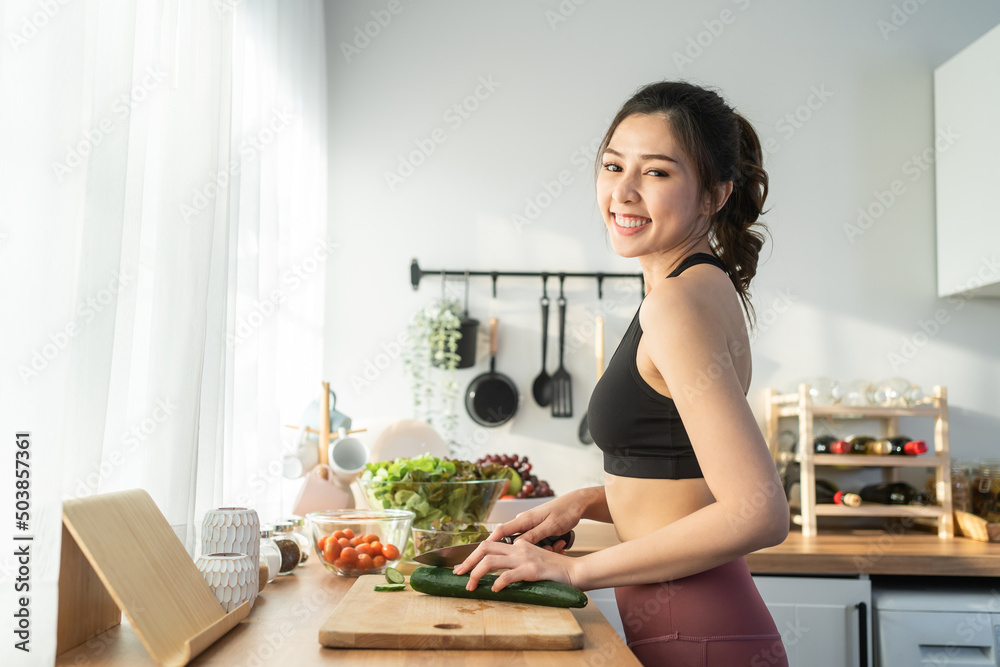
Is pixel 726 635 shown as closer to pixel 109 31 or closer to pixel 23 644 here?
pixel 23 644

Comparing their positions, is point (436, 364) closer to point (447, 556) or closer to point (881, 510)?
point (881, 510)

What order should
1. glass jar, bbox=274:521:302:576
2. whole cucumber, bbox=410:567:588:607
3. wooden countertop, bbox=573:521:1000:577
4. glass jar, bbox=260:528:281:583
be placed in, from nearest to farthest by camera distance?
whole cucumber, bbox=410:567:588:607 → glass jar, bbox=260:528:281:583 → glass jar, bbox=274:521:302:576 → wooden countertop, bbox=573:521:1000:577

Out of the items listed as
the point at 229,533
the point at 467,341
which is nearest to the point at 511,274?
the point at 467,341

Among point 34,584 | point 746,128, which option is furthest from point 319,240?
point 34,584

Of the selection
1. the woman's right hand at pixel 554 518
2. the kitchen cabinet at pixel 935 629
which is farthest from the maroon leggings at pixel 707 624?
the kitchen cabinet at pixel 935 629

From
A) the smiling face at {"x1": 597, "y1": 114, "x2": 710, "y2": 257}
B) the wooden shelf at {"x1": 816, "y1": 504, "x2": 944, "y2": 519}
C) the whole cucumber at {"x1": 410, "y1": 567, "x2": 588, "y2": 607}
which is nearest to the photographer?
the whole cucumber at {"x1": 410, "y1": 567, "x2": 588, "y2": 607}

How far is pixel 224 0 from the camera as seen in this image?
1.38 m

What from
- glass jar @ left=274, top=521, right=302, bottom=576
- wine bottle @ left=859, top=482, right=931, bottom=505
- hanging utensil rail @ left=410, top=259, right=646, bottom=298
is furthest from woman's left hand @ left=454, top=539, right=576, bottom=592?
wine bottle @ left=859, top=482, right=931, bottom=505

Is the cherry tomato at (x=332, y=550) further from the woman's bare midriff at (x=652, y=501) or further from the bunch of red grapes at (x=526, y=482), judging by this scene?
the bunch of red grapes at (x=526, y=482)

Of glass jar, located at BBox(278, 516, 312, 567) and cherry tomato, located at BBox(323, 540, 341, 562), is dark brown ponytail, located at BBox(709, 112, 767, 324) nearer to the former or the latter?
cherry tomato, located at BBox(323, 540, 341, 562)

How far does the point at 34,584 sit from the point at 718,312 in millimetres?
750

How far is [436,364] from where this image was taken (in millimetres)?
2545

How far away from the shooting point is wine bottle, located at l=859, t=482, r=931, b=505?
2.41 metres

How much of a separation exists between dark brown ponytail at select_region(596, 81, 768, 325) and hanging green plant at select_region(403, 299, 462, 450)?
1.43 meters
